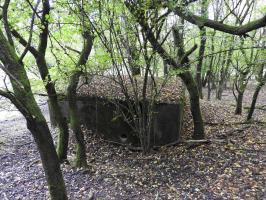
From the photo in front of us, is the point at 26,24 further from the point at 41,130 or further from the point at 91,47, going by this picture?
the point at 41,130

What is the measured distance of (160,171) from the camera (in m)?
5.30

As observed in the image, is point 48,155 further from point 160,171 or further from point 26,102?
point 160,171

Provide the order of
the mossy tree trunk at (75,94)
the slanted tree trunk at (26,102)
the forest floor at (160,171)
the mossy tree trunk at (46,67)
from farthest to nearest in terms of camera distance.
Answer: the mossy tree trunk at (75,94)
the forest floor at (160,171)
the mossy tree trunk at (46,67)
the slanted tree trunk at (26,102)

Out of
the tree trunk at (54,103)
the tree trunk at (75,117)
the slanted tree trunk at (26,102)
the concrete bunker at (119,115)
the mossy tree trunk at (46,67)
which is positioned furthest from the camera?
the concrete bunker at (119,115)

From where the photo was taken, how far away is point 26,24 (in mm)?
4766

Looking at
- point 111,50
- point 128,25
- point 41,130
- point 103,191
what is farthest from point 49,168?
point 128,25

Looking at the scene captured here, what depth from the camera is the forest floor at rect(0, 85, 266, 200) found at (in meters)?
4.50

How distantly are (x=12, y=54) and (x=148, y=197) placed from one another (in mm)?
2972

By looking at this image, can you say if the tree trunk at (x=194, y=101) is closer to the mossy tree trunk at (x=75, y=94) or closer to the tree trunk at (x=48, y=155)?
the mossy tree trunk at (x=75, y=94)

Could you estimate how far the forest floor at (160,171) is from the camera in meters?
4.50

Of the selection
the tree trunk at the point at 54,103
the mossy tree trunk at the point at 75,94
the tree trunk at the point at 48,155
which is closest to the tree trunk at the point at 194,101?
the mossy tree trunk at the point at 75,94

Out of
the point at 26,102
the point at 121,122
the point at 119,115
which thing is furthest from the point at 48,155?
the point at 121,122

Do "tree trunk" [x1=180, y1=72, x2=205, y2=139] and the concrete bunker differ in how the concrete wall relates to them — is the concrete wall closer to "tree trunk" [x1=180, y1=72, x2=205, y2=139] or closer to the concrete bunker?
the concrete bunker

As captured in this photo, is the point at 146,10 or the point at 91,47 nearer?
the point at 146,10
